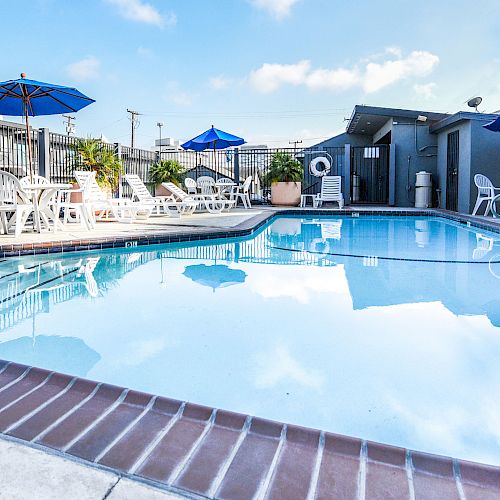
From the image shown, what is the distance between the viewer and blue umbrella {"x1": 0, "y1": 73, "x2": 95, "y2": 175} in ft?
21.7

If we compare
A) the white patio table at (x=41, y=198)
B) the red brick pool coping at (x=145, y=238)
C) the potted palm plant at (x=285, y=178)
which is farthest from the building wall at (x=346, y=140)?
the white patio table at (x=41, y=198)

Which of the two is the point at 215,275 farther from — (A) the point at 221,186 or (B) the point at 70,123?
(B) the point at 70,123

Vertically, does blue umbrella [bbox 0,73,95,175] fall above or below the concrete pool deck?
above

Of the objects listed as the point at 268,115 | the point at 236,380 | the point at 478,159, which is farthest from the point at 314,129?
the point at 236,380

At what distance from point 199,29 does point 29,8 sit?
4148 mm

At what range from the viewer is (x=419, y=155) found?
13273mm

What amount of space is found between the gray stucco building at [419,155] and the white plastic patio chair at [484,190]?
0.53 meters

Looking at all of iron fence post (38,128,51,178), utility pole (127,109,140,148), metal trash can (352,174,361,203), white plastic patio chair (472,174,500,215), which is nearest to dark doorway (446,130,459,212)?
white plastic patio chair (472,174,500,215)

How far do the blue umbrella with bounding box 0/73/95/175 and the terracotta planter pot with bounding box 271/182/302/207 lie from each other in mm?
6870

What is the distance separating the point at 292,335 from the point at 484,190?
864 centimetres

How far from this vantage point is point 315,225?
9.43 meters

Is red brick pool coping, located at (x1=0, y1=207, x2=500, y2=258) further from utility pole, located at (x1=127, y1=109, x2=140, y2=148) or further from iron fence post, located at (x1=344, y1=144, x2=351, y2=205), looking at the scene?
utility pole, located at (x1=127, y1=109, x2=140, y2=148)

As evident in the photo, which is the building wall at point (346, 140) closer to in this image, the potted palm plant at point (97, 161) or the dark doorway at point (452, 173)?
the dark doorway at point (452, 173)

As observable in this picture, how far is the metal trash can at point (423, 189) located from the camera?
12.7m
